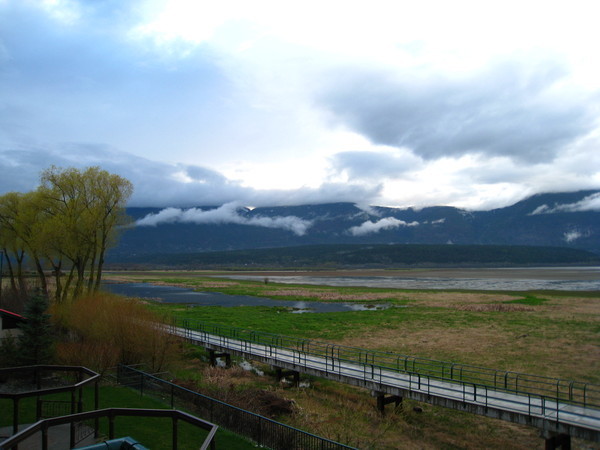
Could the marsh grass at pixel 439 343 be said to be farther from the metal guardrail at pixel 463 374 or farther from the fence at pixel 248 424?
the fence at pixel 248 424

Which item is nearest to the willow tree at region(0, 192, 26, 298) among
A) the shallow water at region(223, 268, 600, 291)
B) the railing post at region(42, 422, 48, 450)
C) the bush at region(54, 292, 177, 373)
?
the bush at region(54, 292, 177, 373)

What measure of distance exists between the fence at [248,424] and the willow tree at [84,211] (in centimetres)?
2088

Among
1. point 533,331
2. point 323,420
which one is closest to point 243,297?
point 533,331

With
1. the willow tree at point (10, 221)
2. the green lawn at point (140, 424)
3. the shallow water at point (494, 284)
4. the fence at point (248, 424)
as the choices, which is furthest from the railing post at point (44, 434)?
the shallow water at point (494, 284)

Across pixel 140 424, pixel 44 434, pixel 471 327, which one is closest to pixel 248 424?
pixel 140 424

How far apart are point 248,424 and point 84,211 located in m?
31.6

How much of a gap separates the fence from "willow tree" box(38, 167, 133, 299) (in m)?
20.9

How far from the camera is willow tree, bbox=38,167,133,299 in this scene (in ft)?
140

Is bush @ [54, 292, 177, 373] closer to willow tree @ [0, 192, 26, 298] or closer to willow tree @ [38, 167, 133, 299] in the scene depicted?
willow tree @ [38, 167, 133, 299]

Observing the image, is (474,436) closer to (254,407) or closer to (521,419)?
(521,419)

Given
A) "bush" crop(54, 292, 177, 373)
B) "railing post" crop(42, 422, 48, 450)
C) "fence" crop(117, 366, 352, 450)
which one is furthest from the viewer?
"bush" crop(54, 292, 177, 373)

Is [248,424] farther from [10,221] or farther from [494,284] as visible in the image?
[494,284]

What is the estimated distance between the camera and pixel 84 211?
4397cm

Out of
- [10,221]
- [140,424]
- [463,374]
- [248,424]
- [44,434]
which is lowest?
[463,374]
